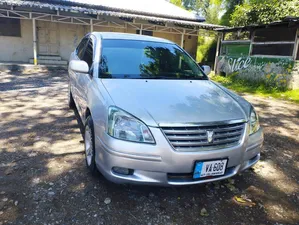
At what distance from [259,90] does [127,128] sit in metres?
7.95

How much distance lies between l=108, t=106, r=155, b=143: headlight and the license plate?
46cm

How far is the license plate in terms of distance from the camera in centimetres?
207

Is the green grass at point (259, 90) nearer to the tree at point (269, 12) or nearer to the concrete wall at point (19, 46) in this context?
the tree at point (269, 12)

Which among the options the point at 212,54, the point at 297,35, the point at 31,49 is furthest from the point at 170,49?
the point at 212,54

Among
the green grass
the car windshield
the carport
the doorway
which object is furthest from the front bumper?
the doorway

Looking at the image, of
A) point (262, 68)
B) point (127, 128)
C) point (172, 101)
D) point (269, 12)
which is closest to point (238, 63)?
point (262, 68)

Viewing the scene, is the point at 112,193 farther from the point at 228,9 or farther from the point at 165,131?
the point at 228,9

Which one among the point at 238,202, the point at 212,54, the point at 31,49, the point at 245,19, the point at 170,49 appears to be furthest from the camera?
the point at 212,54

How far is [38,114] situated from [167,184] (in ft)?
12.2

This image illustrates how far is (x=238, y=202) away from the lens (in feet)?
8.00

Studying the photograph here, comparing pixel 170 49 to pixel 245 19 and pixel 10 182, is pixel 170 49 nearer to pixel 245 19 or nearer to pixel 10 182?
pixel 10 182

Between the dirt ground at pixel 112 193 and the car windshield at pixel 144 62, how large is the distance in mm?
1224

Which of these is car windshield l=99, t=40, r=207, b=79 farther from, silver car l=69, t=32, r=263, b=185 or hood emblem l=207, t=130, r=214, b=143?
hood emblem l=207, t=130, r=214, b=143

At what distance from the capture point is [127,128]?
6.82ft
